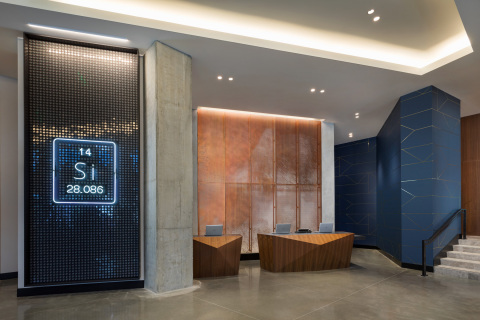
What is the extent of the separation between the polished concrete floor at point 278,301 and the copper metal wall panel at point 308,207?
3915 millimetres

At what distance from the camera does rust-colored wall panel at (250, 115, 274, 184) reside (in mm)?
10469

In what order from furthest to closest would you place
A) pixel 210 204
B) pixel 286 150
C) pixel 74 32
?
pixel 286 150
pixel 210 204
pixel 74 32

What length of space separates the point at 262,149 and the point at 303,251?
3708mm

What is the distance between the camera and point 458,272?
23.5 ft

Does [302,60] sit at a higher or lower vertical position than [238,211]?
higher

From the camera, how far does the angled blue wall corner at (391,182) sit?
30.1 feet

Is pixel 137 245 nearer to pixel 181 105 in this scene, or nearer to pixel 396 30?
pixel 181 105

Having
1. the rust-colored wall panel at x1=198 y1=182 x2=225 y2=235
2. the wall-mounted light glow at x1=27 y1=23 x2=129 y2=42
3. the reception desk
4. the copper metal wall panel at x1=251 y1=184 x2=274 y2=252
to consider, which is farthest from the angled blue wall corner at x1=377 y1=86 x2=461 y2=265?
the wall-mounted light glow at x1=27 y1=23 x2=129 y2=42

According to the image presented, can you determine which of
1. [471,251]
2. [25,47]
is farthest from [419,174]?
[25,47]

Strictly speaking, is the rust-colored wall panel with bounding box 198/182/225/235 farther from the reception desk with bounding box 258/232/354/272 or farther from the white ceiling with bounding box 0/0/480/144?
→ the white ceiling with bounding box 0/0/480/144

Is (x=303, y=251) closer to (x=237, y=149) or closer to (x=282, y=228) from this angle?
(x=282, y=228)

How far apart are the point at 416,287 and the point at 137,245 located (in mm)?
5012

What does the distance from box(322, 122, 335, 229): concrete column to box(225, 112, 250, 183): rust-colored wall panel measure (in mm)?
2692

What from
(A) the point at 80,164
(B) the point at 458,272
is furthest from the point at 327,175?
(A) the point at 80,164
